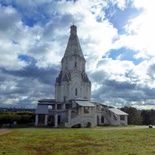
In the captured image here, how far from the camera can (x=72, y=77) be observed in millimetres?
54000

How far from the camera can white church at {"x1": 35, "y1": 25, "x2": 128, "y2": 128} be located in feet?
148

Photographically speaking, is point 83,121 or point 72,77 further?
point 72,77

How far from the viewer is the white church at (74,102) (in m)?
45.2

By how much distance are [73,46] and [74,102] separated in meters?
17.3

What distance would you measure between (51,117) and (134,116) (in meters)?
30.2

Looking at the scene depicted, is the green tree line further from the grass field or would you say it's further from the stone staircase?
the grass field

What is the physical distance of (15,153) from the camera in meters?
13.1

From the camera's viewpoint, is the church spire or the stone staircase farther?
the church spire

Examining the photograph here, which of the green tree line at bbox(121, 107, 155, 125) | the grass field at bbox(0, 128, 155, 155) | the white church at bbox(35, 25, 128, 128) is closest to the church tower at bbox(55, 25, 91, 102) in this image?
the white church at bbox(35, 25, 128, 128)

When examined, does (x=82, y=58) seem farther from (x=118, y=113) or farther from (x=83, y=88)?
(x=118, y=113)

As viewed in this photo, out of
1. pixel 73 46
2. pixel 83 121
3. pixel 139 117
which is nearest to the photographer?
pixel 83 121

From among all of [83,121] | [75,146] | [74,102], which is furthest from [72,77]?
[75,146]

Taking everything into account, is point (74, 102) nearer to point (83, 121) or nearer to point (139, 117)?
point (83, 121)

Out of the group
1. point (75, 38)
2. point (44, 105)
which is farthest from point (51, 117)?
point (75, 38)
